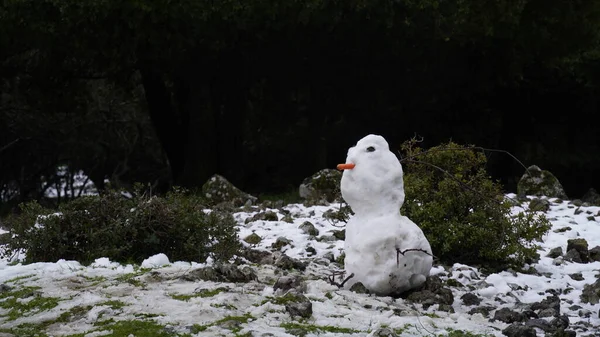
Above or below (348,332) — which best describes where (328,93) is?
above

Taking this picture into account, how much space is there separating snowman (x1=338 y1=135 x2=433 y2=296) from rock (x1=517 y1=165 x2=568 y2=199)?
7.82 m

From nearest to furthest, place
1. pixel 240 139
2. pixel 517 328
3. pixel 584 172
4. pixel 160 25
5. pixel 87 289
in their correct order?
pixel 517 328 < pixel 87 289 < pixel 160 25 < pixel 240 139 < pixel 584 172

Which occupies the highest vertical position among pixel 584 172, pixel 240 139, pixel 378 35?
pixel 378 35

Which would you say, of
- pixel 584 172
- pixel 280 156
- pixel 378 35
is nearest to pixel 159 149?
pixel 280 156

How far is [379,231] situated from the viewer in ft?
21.0

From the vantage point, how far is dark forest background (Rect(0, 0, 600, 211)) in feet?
50.8

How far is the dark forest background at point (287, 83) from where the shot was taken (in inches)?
610

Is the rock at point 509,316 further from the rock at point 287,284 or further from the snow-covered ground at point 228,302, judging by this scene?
the rock at point 287,284

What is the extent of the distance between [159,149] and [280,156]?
6791mm

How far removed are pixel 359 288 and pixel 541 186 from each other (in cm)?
864

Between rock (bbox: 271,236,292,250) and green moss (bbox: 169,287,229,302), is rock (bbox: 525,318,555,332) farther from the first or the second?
rock (bbox: 271,236,292,250)

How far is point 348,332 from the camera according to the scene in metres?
5.08

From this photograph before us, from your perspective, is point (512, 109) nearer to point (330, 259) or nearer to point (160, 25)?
point (160, 25)

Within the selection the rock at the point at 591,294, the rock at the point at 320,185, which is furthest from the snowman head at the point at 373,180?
the rock at the point at 320,185
